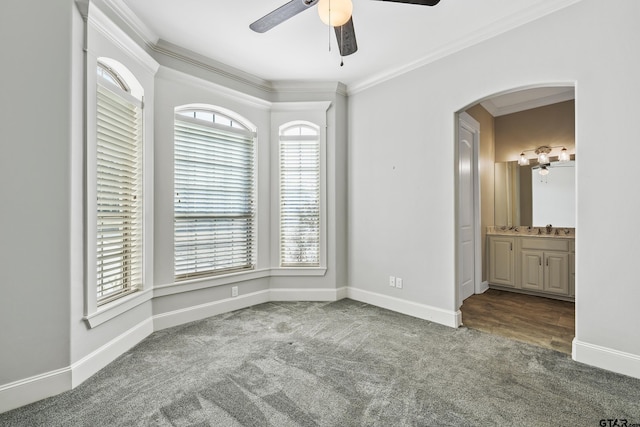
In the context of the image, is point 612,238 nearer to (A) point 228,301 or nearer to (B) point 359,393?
(B) point 359,393

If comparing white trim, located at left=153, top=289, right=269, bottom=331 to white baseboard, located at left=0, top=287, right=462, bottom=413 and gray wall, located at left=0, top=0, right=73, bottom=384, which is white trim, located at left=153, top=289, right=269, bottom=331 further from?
gray wall, located at left=0, top=0, right=73, bottom=384

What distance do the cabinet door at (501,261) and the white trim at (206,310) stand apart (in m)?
3.50

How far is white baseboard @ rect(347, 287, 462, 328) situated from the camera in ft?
10.4

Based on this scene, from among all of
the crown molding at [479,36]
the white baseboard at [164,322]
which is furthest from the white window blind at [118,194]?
the crown molding at [479,36]

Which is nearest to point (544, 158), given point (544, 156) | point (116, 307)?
point (544, 156)

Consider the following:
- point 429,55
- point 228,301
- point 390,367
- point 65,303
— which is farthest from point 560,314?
point 65,303

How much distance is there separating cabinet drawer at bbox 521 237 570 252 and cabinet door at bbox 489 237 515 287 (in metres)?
0.20

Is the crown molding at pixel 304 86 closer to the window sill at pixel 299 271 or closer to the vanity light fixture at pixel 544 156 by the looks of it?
the window sill at pixel 299 271

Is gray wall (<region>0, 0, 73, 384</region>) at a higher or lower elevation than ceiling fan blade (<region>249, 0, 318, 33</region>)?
lower

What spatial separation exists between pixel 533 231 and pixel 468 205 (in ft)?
3.86

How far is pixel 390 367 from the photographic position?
232cm

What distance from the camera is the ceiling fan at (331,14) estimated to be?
73.3 inches

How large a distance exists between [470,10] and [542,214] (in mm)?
3318

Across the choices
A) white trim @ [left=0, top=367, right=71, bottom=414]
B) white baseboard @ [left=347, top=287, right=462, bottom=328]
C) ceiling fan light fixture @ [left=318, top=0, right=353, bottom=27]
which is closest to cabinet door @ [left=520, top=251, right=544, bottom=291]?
white baseboard @ [left=347, top=287, right=462, bottom=328]
